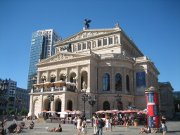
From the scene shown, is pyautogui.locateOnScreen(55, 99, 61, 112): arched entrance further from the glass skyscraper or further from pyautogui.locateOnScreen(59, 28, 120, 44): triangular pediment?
the glass skyscraper

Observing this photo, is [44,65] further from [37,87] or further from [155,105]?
[155,105]

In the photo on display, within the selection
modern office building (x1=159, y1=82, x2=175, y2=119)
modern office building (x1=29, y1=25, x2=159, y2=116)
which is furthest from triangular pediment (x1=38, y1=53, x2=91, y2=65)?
modern office building (x1=159, y1=82, x2=175, y2=119)

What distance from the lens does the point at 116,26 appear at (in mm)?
66688

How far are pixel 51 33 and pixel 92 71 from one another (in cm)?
13825

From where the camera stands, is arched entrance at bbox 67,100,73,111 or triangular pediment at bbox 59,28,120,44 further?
triangular pediment at bbox 59,28,120,44

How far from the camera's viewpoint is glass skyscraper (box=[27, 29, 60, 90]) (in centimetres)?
18738

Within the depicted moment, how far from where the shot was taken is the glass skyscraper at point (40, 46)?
18738 cm

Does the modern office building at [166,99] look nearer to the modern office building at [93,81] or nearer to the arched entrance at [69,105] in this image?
the modern office building at [93,81]

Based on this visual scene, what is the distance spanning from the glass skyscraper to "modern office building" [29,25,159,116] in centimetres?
12514

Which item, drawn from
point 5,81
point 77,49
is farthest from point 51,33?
point 5,81

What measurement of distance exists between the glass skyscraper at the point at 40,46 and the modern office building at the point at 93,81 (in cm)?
12514

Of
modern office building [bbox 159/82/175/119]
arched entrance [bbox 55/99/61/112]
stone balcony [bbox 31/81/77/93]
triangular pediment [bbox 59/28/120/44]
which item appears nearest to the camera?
stone balcony [bbox 31/81/77/93]

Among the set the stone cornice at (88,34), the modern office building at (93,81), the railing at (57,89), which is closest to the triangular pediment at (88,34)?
the stone cornice at (88,34)

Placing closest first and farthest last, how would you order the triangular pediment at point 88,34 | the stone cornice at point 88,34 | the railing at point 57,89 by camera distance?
the railing at point 57,89
the stone cornice at point 88,34
the triangular pediment at point 88,34
